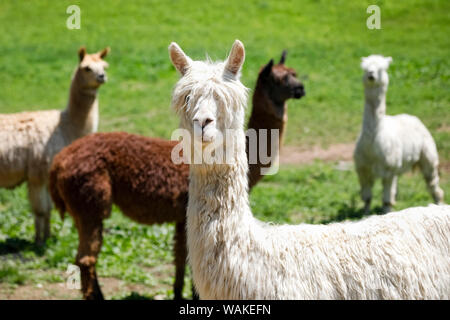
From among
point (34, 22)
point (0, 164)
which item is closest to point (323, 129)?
point (0, 164)

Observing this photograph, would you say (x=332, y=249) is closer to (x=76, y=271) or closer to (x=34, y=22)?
(x=76, y=271)

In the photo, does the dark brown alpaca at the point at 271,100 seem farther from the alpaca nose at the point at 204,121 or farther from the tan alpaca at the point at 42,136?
the alpaca nose at the point at 204,121

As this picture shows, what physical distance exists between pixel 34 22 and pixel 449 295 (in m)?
20.8

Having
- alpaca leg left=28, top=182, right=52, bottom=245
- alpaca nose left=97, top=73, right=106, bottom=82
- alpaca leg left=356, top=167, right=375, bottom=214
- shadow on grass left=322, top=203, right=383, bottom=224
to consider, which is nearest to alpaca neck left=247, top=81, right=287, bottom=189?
shadow on grass left=322, top=203, right=383, bottom=224

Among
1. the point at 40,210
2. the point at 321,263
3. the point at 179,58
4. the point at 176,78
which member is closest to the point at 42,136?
the point at 40,210

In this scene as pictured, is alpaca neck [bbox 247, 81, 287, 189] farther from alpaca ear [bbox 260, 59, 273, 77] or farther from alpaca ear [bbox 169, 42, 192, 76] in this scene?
alpaca ear [bbox 169, 42, 192, 76]

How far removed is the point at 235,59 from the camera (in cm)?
295

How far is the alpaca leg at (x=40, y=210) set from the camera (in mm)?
7336

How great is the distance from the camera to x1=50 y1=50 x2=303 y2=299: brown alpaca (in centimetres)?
536

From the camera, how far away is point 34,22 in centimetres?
2136

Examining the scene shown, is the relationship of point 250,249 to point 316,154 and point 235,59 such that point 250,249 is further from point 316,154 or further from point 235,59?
point 316,154

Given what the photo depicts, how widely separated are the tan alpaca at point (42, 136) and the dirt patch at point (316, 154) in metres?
3.95

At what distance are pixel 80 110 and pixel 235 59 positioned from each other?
5399mm

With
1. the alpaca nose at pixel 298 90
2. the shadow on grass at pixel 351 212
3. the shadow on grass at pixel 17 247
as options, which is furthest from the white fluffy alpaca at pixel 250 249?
the shadow on grass at pixel 351 212
